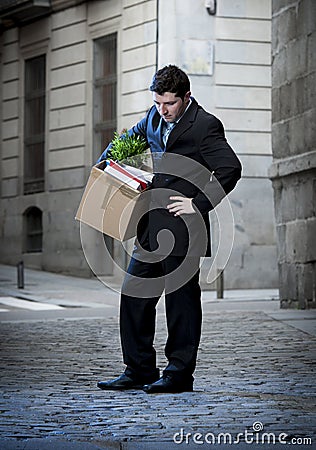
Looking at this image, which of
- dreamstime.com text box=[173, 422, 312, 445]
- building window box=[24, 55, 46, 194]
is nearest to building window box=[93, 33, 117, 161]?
building window box=[24, 55, 46, 194]

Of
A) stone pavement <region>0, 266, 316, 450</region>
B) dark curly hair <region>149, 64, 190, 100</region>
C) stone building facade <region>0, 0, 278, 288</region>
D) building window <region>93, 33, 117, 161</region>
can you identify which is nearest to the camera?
stone pavement <region>0, 266, 316, 450</region>

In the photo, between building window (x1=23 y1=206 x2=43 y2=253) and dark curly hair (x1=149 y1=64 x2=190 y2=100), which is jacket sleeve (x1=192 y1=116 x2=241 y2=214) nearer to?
dark curly hair (x1=149 y1=64 x2=190 y2=100)

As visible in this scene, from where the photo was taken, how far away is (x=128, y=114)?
22766 millimetres

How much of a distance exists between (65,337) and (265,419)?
17.3ft

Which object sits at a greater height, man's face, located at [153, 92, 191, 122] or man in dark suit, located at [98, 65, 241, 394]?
man's face, located at [153, 92, 191, 122]

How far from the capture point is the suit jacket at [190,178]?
6379 millimetres

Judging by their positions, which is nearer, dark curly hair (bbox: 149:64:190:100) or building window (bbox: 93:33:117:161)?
dark curly hair (bbox: 149:64:190:100)

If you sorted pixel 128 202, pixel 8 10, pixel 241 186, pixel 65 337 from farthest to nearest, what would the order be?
pixel 8 10 → pixel 241 186 → pixel 65 337 → pixel 128 202

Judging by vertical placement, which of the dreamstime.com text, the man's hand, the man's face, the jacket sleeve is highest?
the man's face

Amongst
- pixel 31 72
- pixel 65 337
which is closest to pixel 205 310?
pixel 65 337

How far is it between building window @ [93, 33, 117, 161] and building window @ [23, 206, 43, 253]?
2.57 metres

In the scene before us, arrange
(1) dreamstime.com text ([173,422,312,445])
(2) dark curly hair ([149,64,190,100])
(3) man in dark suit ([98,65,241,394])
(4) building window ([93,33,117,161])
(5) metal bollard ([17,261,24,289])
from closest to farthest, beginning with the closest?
(1) dreamstime.com text ([173,422,312,445]) → (2) dark curly hair ([149,64,190,100]) → (3) man in dark suit ([98,65,241,394]) → (5) metal bollard ([17,261,24,289]) → (4) building window ([93,33,117,161])

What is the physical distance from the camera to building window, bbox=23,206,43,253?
2561 centimetres

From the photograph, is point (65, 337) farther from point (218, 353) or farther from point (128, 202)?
point (128, 202)
